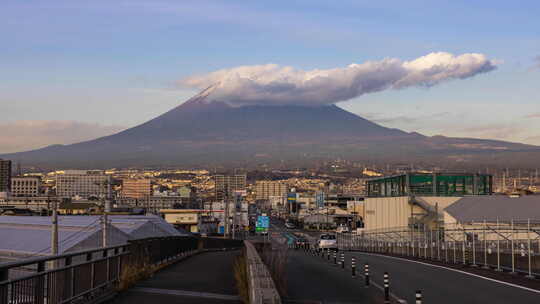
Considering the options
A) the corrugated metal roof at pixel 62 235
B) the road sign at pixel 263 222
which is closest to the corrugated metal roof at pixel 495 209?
the corrugated metal roof at pixel 62 235

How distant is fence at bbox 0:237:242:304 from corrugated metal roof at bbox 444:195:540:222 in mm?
45478

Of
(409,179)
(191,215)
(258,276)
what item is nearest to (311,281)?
(258,276)

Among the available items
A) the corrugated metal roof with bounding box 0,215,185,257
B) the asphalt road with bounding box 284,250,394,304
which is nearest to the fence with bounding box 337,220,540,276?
the asphalt road with bounding box 284,250,394,304

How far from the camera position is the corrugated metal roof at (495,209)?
64750 millimetres

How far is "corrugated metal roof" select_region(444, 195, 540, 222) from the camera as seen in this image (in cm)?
6475

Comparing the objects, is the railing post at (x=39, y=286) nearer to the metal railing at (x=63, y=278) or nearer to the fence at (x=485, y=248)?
the metal railing at (x=63, y=278)

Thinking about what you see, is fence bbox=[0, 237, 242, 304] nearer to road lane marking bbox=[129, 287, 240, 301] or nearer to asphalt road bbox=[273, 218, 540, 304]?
road lane marking bbox=[129, 287, 240, 301]

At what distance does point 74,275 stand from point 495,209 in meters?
60.6

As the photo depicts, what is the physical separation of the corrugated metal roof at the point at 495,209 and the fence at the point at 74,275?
4548 cm

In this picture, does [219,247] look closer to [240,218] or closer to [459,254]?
[459,254]

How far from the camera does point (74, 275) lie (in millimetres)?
14086

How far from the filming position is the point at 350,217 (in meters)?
178

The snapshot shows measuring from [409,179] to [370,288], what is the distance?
232 ft

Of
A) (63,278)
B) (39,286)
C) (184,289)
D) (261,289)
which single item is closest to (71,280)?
(63,278)
